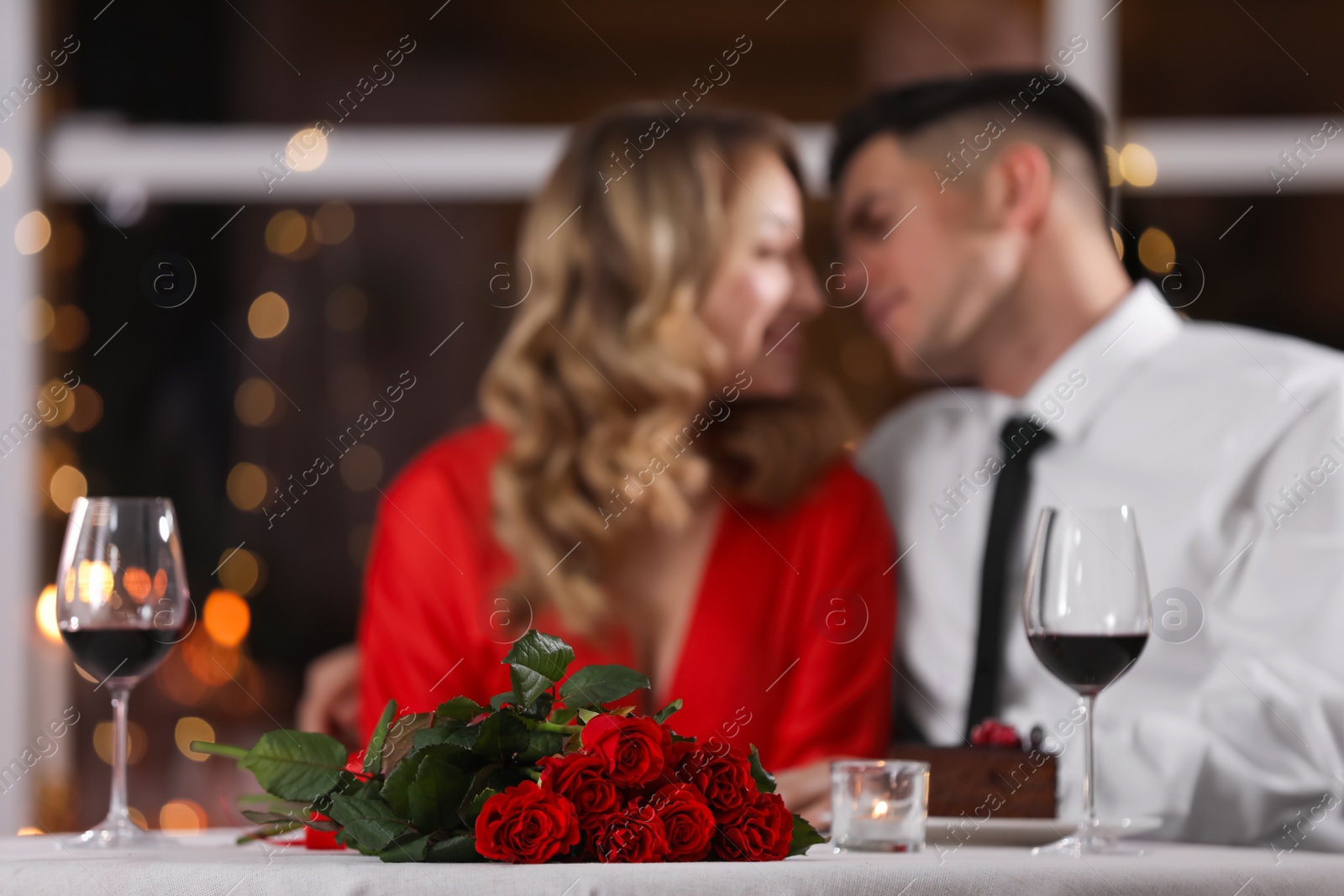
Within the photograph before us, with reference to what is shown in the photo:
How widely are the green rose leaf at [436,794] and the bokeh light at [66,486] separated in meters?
1.98

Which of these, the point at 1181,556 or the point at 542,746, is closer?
the point at 542,746

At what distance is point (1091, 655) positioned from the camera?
3.31 ft

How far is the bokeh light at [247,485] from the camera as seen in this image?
2.56m

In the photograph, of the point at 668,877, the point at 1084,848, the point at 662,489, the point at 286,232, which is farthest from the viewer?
the point at 286,232

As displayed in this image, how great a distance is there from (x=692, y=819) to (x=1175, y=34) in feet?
7.34

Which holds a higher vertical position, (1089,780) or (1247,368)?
(1247,368)

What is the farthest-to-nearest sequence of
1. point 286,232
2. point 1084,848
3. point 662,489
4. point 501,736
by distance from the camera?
1. point 286,232
2. point 662,489
3. point 1084,848
4. point 501,736

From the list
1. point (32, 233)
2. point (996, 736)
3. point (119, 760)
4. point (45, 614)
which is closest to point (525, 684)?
point (119, 760)

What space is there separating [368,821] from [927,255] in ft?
4.67

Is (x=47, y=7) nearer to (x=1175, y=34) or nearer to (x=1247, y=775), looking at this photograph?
(x=1175, y=34)

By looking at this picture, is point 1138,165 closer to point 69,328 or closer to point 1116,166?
point 1116,166

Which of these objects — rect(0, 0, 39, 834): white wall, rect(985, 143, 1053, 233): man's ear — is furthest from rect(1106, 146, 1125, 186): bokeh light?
rect(0, 0, 39, 834): white wall

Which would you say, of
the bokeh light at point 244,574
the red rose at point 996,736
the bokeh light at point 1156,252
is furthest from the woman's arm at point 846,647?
the bokeh light at point 244,574

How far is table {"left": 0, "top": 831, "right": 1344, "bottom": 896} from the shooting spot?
2.45 ft
